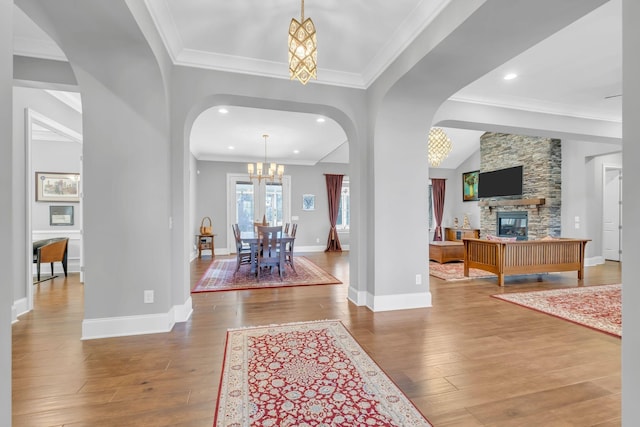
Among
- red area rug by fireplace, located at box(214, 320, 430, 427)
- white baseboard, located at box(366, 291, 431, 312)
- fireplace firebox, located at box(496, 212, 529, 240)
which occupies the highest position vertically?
fireplace firebox, located at box(496, 212, 529, 240)

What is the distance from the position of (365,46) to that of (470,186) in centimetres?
825

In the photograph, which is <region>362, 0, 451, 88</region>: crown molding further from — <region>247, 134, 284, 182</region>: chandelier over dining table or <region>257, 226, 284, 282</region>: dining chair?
<region>247, 134, 284, 182</region>: chandelier over dining table

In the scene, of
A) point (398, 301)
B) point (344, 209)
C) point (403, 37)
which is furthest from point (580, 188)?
point (403, 37)

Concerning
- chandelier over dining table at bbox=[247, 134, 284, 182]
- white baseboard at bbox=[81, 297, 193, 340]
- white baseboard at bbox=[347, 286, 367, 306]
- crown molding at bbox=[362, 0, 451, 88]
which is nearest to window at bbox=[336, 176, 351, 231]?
chandelier over dining table at bbox=[247, 134, 284, 182]

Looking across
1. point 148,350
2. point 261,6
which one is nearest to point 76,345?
point 148,350

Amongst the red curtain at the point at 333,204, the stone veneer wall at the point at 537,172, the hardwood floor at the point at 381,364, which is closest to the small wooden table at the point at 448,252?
the stone veneer wall at the point at 537,172

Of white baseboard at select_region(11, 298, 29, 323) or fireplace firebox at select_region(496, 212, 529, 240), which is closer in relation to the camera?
white baseboard at select_region(11, 298, 29, 323)

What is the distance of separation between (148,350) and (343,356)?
5.42ft

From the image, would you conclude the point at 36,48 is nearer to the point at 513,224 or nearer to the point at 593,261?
the point at 513,224

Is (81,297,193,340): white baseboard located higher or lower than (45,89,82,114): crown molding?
lower

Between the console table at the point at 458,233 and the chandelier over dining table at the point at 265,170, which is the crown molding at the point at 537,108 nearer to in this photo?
the chandelier over dining table at the point at 265,170

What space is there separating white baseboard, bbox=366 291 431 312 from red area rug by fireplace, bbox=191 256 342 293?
1458mm

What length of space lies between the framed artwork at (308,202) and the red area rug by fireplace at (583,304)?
620cm

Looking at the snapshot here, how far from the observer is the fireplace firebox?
279 inches
